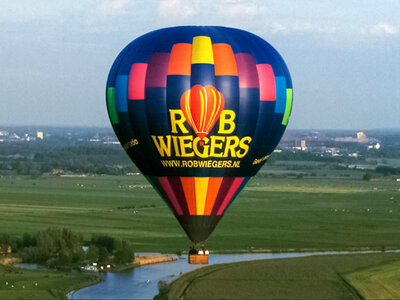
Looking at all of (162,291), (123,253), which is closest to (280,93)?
(162,291)

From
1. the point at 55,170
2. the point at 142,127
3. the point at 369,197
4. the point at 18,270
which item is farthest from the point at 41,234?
the point at 55,170

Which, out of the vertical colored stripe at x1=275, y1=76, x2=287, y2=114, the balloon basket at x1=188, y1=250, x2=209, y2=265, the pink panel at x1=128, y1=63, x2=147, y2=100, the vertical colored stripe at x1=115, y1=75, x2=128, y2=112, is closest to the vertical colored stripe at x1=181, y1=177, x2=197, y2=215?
the balloon basket at x1=188, y1=250, x2=209, y2=265

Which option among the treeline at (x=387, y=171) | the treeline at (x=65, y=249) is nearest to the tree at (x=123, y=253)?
the treeline at (x=65, y=249)

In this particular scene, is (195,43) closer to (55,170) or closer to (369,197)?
(369,197)

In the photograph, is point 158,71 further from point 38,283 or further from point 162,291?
point 38,283

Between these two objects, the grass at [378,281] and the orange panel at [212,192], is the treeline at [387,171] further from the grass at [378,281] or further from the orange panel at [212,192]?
the orange panel at [212,192]

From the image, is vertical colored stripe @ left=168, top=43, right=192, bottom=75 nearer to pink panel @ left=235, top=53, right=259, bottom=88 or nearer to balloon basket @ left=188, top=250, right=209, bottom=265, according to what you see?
pink panel @ left=235, top=53, right=259, bottom=88
